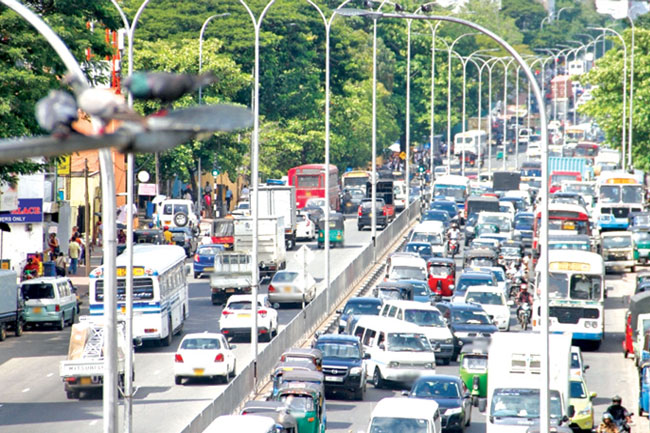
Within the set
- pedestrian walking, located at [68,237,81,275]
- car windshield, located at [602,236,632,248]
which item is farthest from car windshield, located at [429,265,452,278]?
pedestrian walking, located at [68,237,81,275]

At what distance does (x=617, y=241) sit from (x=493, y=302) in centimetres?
1564

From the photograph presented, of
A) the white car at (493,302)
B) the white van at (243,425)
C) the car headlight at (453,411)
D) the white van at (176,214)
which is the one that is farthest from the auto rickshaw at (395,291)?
the white van at (176,214)

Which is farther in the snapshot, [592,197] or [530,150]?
[530,150]

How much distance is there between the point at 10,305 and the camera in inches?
1602

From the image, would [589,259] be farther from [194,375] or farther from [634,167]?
[634,167]

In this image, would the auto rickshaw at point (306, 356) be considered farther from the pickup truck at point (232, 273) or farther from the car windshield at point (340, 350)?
the pickup truck at point (232, 273)

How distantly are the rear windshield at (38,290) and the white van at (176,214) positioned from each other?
23.4m

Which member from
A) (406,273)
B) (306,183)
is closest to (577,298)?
(406,273)

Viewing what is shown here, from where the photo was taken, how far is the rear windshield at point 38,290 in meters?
41.9

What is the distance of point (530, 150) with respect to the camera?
5256 inches

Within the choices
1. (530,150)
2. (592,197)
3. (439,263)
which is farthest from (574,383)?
(530,150)

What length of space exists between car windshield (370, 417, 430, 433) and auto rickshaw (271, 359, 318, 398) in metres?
3.82

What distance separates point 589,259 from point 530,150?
302ft

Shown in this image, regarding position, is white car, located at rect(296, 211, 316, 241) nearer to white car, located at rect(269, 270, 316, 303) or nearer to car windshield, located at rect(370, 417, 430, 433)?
white car, located at rect(269, 270, 316, 303)
